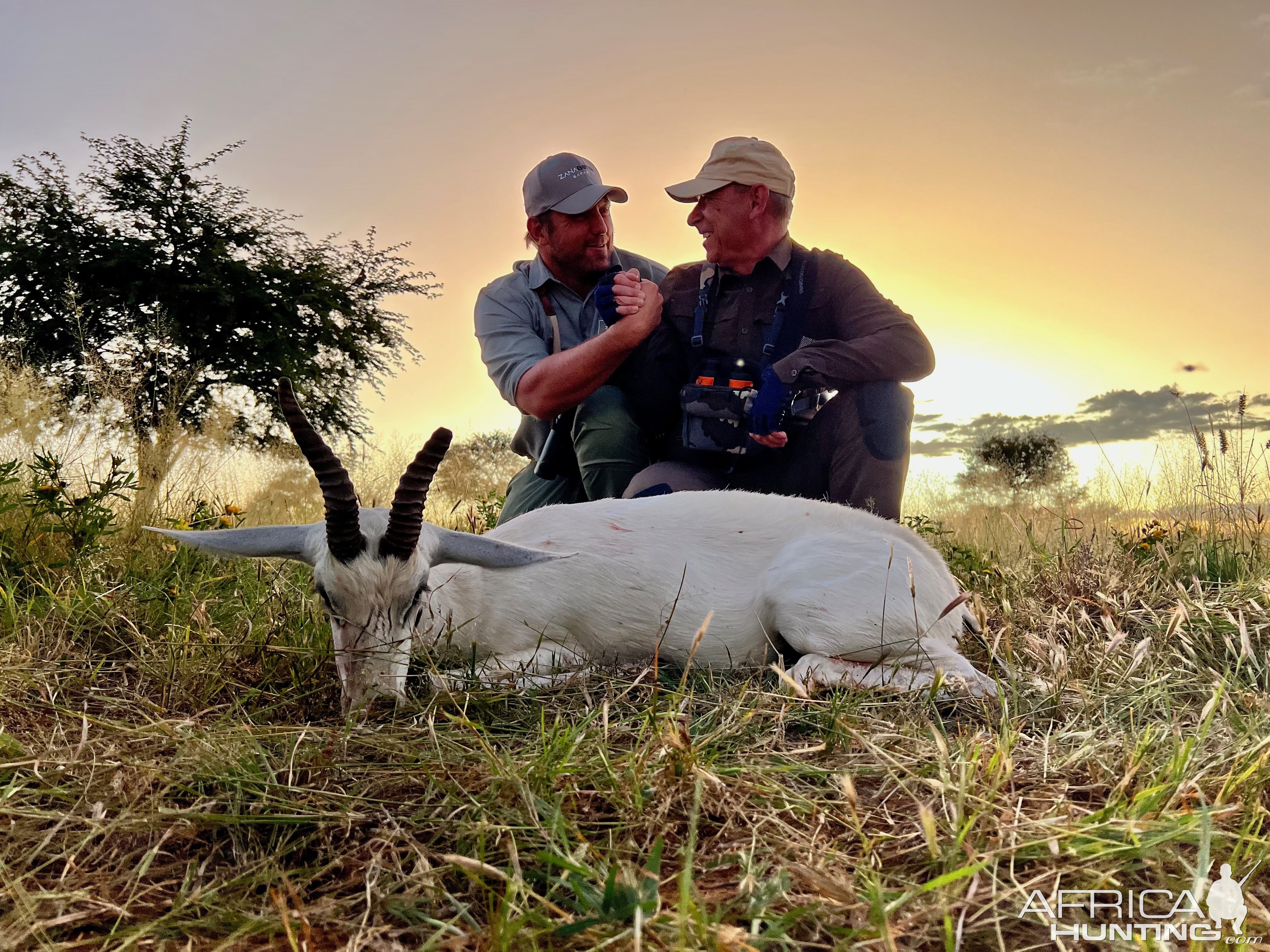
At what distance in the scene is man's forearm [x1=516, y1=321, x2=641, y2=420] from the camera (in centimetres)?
554

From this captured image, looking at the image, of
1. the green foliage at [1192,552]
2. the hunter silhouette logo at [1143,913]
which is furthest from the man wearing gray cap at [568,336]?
A: the hunter silhouette logo at [1143,913]

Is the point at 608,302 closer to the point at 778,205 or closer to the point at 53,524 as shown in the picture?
the point at 778,205

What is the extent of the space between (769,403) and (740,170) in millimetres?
1468

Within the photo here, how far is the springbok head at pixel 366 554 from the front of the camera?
3137 mm

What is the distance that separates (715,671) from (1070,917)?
80.4 inches

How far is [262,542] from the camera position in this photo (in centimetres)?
343

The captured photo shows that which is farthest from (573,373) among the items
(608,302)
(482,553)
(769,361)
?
(482,553)

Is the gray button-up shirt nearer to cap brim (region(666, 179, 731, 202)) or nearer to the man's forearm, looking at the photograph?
the man's forearm

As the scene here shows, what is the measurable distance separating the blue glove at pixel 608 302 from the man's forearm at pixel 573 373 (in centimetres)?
7

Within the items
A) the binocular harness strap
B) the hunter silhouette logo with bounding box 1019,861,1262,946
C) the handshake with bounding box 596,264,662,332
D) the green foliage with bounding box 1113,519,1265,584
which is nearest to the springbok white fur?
the hunter silhouette logo with bounding box 1019,861,1262,946

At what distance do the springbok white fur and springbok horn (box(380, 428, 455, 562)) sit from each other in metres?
0.05

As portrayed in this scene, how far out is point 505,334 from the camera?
6.37 metres

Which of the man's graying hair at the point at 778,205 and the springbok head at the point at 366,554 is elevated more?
the man's graying hair at the point at 778,205

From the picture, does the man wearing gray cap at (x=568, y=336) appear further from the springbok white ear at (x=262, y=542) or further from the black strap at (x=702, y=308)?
the springbok white ear at (x=262, y=542)
